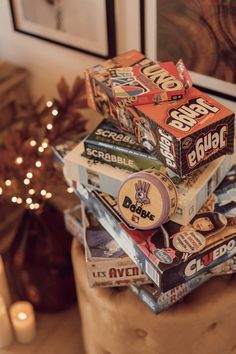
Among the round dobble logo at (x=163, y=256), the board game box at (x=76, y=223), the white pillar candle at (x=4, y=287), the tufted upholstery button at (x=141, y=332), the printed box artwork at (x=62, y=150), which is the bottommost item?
the white pillar candle at (x=4, y=287)

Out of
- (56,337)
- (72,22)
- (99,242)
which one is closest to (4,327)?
(56,337)

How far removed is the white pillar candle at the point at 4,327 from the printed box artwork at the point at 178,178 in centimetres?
53

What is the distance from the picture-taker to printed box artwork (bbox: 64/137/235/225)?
106 cm

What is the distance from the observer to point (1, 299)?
5.06 ft

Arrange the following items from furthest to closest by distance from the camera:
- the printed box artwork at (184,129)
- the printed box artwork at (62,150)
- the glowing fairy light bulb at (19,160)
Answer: the glowing fairy light bulb at (19,160) < the printed box artwork at (62,150) < the printed box artwork at (184,129)

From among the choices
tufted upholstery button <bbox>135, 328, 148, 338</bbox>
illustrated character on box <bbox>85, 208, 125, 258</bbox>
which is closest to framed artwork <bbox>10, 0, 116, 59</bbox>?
illustrated character on box <bbox>85, 208, 125, 258</bbox>

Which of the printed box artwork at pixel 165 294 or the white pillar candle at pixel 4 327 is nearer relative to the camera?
the printed box artwork at pixel 165 294

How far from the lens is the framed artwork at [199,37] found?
3.85 feet

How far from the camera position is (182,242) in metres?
1.05

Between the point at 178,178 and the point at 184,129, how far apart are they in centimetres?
13

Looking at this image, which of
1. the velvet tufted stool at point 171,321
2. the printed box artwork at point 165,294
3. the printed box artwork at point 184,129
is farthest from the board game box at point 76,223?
the printed box artwork at point 184,129

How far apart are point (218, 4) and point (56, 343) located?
40.0 inches

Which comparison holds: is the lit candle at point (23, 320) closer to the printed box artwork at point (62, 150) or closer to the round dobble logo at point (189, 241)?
the printed box artwork at point (62, 150)

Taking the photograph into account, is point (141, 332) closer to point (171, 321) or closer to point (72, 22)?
point (171, 321)
